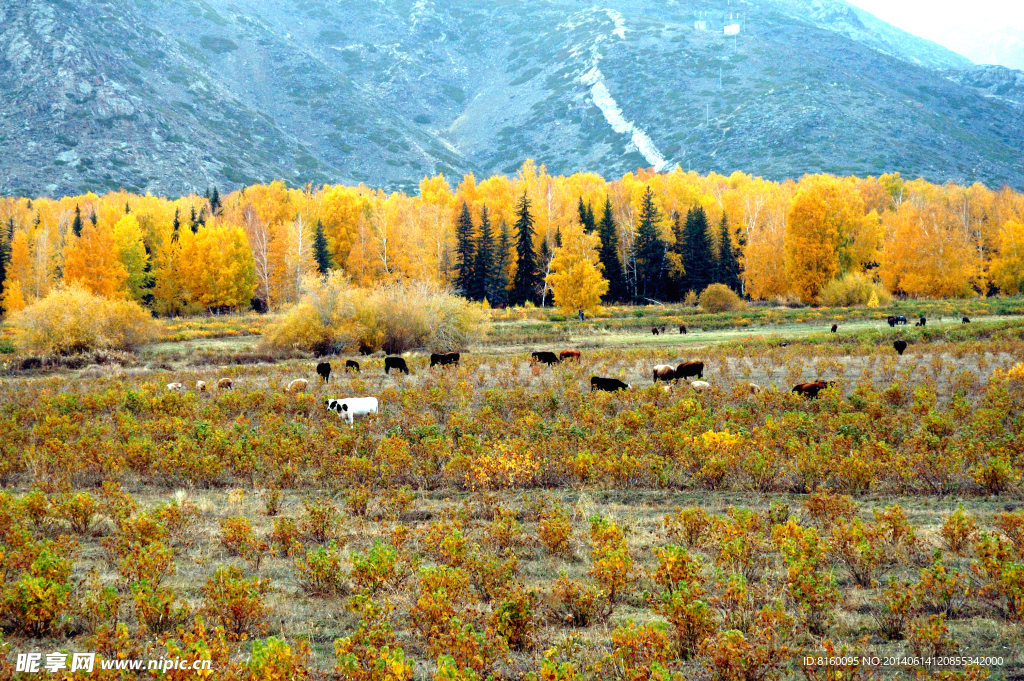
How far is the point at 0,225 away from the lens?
7631cm

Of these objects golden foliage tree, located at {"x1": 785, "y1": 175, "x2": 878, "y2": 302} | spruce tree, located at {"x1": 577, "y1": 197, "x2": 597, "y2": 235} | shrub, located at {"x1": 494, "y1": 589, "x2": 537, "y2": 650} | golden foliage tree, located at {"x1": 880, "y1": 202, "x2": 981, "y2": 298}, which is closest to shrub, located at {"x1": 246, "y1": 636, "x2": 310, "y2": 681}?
shrub, located at {"x1": 494, "y1": 589, "x2": 537, "y2": 650}

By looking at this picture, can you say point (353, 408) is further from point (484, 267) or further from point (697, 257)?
point (697, 257)

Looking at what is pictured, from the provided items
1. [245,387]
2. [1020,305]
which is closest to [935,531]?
[245,387]

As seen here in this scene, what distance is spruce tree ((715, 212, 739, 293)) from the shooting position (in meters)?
71.4

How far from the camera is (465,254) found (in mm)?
71438

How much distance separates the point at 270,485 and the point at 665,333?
35570 millimetres

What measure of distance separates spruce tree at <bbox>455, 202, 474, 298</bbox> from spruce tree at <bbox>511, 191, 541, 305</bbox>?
462 cm

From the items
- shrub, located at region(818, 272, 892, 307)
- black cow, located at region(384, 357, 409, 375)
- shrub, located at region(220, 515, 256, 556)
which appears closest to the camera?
shrub, located at region(220, 515, 256, 556)

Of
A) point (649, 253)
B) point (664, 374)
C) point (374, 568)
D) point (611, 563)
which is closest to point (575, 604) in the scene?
point (611, 563)

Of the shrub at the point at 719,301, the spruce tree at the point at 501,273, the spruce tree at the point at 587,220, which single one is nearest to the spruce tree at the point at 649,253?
the spruce tree at the point at 587,220

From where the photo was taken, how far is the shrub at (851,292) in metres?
55.1

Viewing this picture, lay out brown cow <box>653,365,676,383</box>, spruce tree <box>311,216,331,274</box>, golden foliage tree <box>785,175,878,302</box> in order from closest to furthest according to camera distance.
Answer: brown cow <box>653,365,676,383</box>, golden foliage tree <box>785,175,878,302</box>, spruce tree <box>311,216,331,274</box>

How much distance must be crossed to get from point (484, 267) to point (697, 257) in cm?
2114

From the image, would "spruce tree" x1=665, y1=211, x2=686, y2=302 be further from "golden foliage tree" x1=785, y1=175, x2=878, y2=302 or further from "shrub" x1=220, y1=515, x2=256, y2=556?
"shrub" x1=220, y1=515, x2=256, y2=556
